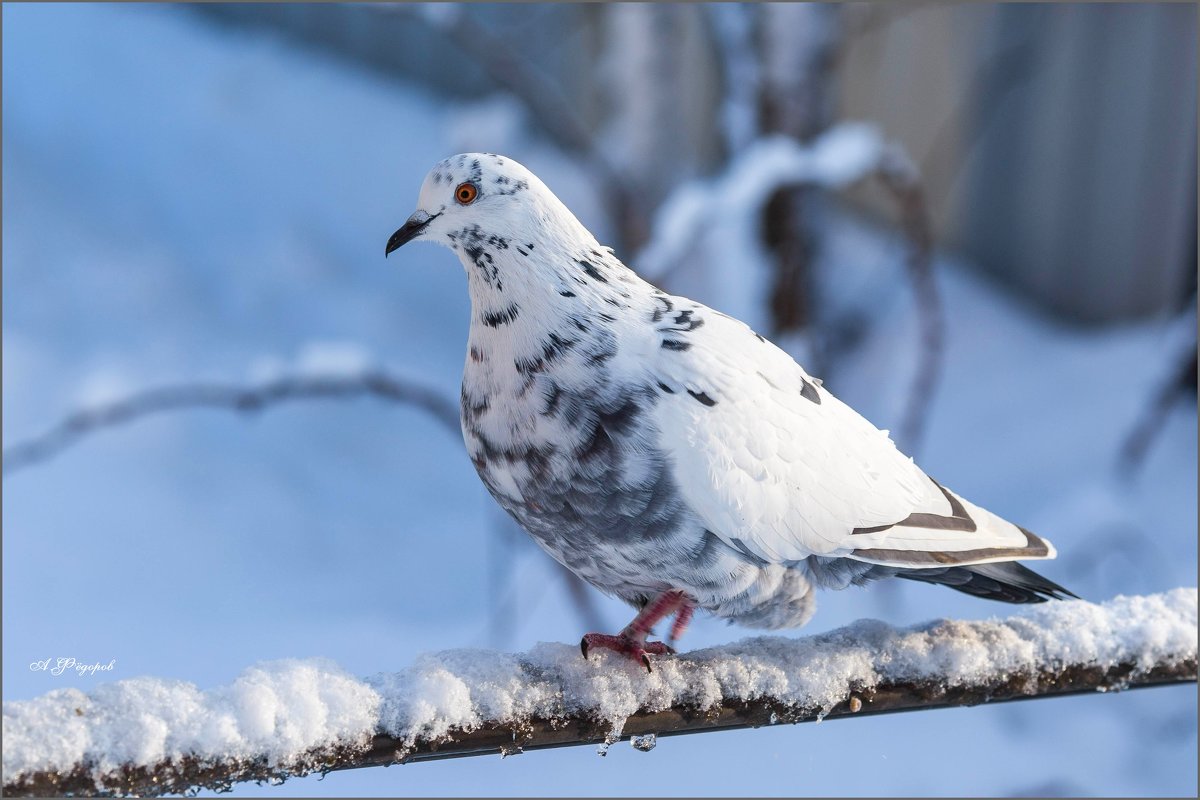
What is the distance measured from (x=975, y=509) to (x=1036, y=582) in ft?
0.34

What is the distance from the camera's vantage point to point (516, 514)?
0.82 m

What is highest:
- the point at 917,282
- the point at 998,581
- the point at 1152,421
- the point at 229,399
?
the point at 917,282

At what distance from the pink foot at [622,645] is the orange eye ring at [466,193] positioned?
1.17 feet

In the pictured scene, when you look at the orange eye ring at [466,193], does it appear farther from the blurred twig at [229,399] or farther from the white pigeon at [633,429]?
the blurred twig at [229,399]

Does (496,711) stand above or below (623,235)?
below

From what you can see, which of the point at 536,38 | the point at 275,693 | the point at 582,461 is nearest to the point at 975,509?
the point at 582,461

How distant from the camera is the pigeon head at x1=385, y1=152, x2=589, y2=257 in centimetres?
77

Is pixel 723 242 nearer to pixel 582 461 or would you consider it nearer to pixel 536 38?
pixel 536 38

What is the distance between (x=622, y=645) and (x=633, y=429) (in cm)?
20

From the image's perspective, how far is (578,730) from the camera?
31.0 inches

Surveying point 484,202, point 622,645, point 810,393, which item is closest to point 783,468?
point 810,393

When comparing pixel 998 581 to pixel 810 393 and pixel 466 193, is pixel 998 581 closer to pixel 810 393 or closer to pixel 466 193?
pixel 810 393

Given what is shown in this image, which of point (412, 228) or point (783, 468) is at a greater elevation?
point (412, 228)

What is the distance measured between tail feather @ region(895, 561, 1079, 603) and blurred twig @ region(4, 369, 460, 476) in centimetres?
114
